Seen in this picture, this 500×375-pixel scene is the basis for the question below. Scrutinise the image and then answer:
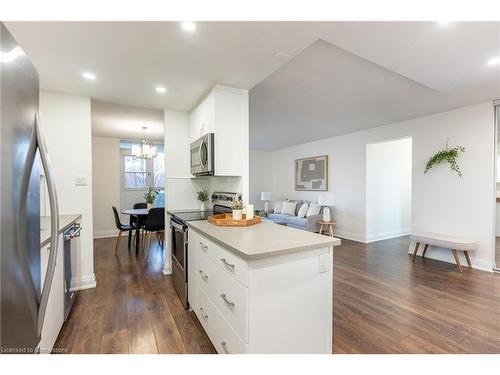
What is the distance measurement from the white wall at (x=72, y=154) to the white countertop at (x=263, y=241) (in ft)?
6.24

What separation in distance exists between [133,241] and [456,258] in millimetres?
5927

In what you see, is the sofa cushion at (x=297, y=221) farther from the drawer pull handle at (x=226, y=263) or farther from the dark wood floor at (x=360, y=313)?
the drawer pull handle at (x=226, y=263)

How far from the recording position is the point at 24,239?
30.0 inches

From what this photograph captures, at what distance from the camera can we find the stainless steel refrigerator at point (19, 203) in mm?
669

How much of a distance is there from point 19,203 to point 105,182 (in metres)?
5.72

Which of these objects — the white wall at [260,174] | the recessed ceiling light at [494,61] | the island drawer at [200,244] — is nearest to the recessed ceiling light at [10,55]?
the island drawer at [200,244]

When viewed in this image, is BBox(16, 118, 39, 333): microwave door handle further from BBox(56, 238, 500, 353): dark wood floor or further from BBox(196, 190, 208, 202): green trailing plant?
BBox(196, 190, 208, 202): green trailing plant

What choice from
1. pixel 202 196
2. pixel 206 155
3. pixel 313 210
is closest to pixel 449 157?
pixel 313 210

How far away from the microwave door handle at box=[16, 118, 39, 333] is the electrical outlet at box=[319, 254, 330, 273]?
4.48 ft

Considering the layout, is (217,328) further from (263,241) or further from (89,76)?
(89,76)

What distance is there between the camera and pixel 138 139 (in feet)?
19.7

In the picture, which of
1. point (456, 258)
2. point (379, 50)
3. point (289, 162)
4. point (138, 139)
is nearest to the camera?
point (379, 50)
